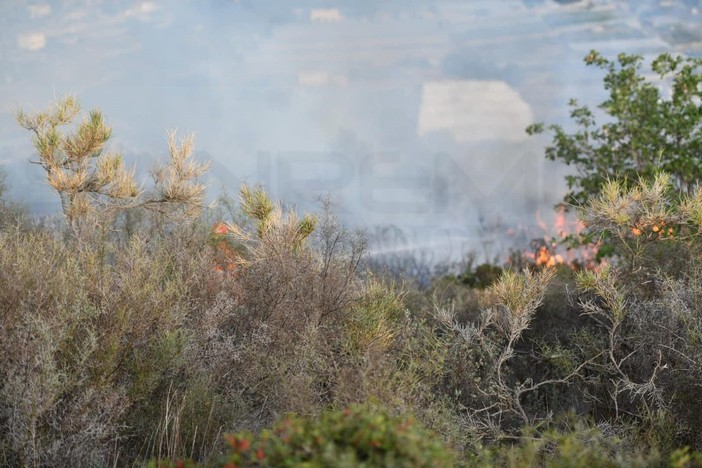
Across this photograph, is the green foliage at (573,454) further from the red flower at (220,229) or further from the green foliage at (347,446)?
the red flower at (220,229)

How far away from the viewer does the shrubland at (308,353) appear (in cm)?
493

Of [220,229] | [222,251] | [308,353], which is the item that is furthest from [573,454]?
[220,229]

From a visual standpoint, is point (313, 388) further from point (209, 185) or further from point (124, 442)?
point (209, 185)

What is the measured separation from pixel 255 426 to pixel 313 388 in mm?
463

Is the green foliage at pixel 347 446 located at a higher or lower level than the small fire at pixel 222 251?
higher

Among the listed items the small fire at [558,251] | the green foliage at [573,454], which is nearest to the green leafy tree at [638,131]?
the small fire at [558,251]

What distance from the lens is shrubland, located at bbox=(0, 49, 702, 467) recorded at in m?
4.93

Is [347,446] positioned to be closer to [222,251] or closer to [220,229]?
[222,251]

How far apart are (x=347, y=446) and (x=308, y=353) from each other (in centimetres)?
265

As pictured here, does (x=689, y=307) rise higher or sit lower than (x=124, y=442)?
higher

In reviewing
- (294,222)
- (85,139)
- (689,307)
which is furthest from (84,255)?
(689,307)

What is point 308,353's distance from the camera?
233 inches

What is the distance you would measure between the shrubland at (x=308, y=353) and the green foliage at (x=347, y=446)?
15mm

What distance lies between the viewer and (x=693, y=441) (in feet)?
19.7
